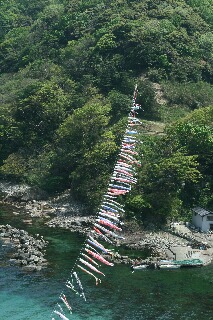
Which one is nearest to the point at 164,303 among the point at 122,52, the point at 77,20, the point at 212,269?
the point at 212,269

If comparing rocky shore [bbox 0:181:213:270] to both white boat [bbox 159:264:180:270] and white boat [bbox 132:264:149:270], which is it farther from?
white boat [bbox 159:264:180:270]

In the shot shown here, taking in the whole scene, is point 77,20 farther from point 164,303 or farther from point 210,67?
point 164,303

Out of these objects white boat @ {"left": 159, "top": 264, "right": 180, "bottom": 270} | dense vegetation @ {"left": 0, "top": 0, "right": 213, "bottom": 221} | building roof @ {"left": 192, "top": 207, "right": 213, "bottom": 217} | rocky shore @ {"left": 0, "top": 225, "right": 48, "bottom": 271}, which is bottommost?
rocky shore @ {"left": 0, "top": 225, "right": 48, "bottom": 271}

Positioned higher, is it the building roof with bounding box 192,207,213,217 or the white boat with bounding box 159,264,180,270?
the building roof with bounding box 192,207,213,217

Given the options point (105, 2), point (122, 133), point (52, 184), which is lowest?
point (52, 184)

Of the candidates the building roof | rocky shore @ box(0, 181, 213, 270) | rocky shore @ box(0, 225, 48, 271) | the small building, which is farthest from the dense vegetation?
rocky shore @ box(0, 225, 48, 271)

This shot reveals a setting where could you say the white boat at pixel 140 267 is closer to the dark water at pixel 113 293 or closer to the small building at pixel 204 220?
the dark water at pixel 113 293
